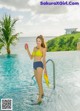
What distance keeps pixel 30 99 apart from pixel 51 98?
0.37 metres

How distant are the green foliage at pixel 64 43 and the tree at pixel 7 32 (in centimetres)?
487

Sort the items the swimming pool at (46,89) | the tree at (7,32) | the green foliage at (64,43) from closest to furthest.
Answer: the swimming pool at (46,89) < the tree at (7,32) < the green foliage at (64,43)

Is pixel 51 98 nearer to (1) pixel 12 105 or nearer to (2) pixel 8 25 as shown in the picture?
(1) pixel 12 105

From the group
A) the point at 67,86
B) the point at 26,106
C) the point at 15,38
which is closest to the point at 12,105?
the point at 26,106

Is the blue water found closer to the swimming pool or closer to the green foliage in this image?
the swimming pool

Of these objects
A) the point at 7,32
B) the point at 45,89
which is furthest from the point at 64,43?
the point at 45,89

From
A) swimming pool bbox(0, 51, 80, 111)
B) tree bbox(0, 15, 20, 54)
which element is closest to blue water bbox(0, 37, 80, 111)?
swimming pool bbox(0, 51, 80, 111)

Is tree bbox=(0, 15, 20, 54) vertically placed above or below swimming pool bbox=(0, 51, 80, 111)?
above

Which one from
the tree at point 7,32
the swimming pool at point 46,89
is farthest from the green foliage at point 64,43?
the swimming pool at point 46,89

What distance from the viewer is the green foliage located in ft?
65.0

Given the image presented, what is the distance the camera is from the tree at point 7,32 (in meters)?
15.1

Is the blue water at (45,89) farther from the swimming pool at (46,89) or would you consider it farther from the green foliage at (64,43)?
the green foliage at (64,43)

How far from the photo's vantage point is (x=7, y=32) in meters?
15.1

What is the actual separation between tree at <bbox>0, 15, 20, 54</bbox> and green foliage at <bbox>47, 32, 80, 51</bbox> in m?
4.87
